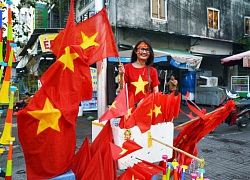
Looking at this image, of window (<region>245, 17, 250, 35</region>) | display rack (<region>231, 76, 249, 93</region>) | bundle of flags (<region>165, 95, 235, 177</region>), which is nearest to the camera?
bundle of flags (<region>165, 95, 235, 177</region>)

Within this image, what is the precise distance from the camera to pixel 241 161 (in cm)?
494

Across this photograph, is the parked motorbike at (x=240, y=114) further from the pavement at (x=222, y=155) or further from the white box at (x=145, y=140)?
the white box at (x=145, y=140)

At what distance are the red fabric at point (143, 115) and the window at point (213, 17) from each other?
15494 mm

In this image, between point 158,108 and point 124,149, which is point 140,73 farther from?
point 124,149

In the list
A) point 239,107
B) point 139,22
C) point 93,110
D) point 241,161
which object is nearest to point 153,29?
point 139,22

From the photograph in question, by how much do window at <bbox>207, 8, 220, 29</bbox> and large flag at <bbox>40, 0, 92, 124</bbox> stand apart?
15842 millimetres

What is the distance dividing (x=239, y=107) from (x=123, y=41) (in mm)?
7469

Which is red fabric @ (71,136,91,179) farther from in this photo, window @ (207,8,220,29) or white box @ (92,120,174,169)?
window @ (207,8,220,29)

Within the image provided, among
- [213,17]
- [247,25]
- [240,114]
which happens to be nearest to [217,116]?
[240,114]

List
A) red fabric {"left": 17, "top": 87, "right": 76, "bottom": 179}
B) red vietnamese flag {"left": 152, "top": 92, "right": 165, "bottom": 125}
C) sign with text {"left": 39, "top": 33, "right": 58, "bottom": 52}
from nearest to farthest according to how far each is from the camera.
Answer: red fabric {"left": 17, "top": 87, "right": 76, "bottom": 179} < red vietnamese flag {"left": 152, "top": 92, "right": 165, "bottom": 125} < sign with text {"left": 39, "top": 33, "right": 58, "bottom": 52}

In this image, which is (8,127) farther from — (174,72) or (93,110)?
(174,72)

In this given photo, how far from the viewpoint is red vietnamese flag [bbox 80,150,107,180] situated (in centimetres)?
246

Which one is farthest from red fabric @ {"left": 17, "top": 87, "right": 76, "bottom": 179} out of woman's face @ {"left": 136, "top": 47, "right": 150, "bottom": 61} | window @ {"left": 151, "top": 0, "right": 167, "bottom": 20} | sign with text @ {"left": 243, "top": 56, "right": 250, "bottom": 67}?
window @ {"left": 151, "top": 0, "right": 167, "bottom": 20}

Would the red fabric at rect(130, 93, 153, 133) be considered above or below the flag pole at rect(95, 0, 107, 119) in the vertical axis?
below
